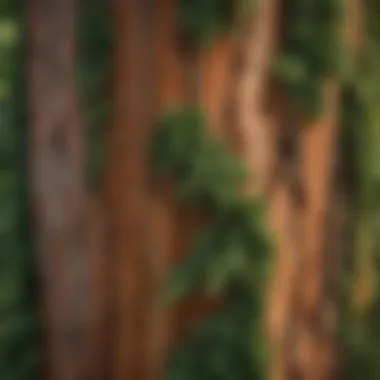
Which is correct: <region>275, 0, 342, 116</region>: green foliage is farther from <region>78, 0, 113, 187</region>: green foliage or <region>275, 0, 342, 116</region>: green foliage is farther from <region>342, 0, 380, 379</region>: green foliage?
<region>78, 0, 113, 187</region>: green foliage

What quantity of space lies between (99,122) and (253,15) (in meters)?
0.21

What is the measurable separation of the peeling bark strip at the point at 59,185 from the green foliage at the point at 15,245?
18 millimetres

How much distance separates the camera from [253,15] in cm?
89

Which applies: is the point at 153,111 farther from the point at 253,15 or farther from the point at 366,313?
the point at 366,313

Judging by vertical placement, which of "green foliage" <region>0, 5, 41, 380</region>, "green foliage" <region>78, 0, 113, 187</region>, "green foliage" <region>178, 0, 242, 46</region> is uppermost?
"green foliage" <region>178, 0, 242, 46</region>

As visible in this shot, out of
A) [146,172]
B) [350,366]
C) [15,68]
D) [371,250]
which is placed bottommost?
[350,366]

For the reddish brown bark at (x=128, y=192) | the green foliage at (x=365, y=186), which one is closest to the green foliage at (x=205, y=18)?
the reddish brown bark at (x=128, y=192)

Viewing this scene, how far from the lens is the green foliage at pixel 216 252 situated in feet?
2.84

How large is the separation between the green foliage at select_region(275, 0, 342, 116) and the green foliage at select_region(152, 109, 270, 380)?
0.12 meters

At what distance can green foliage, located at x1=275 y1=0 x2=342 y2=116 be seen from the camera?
0.91 meters

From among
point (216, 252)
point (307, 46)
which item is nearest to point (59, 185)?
point (216, 252)

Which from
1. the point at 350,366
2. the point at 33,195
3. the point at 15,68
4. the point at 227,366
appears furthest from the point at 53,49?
the point at 350,366

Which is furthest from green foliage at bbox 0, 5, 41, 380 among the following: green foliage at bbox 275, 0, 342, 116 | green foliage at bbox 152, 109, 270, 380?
green foliage at bbox 275, 0, 342, 116

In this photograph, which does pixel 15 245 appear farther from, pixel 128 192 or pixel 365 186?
pixel 365 186
